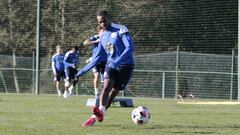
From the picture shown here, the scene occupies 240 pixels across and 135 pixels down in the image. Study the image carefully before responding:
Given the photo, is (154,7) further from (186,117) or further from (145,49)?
(186,117)

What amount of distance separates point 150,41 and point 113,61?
71.4 ft

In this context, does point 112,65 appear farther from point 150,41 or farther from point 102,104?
point 150,41

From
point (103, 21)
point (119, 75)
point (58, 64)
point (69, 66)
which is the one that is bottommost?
point (58, 64)

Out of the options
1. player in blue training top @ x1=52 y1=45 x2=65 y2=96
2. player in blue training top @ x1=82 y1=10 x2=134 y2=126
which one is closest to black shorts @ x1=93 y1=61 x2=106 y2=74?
player in blue training top @ x1=82 y1=10 x2=134 y2=126

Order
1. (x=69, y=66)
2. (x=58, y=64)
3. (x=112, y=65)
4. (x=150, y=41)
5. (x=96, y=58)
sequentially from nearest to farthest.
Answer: (x=112, y=65)
(x=96, y=58)
(x=69, y=66)
(x=58, y=64)
(x=150, y=41)

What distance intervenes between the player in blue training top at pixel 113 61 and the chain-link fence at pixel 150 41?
1637cm

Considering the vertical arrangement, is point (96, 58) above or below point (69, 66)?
above

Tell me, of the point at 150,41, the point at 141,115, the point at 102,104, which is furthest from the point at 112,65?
the point at 150,41

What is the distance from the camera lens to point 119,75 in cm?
1093

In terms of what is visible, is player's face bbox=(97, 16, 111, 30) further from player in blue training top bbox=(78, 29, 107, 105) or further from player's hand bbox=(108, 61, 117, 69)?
player in blue training top bbox=(78, 29, 107, 105)

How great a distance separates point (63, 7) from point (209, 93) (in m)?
9.70

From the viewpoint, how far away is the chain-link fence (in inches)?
1105

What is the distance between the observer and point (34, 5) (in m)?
34.2

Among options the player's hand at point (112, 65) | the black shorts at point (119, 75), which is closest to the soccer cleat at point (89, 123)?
the black shorts at point (119, 75)
